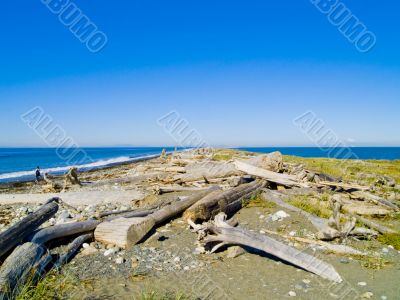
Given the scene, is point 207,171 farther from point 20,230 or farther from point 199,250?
point 20,230

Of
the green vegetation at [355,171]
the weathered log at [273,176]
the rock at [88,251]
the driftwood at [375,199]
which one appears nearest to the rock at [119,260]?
the rock at [88,251]

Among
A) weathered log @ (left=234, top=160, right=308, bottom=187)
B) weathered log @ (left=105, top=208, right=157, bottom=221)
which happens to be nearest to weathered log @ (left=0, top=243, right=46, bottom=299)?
weathered log @ (left=105, top=208, right=157, bottom=221)

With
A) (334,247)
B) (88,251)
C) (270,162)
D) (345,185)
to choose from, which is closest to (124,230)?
(88,251)

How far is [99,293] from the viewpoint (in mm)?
5059

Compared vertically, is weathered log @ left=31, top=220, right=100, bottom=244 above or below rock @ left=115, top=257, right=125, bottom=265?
above

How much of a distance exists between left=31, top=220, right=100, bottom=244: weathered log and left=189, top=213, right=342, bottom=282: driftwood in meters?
2.63

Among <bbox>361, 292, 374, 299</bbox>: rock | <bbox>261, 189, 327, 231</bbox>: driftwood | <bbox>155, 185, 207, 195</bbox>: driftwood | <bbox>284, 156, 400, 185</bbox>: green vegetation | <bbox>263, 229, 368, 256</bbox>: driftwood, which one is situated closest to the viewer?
<bbox>361, 292, 374, 299</bbox>: rock

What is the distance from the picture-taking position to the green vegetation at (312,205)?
9.94 metres

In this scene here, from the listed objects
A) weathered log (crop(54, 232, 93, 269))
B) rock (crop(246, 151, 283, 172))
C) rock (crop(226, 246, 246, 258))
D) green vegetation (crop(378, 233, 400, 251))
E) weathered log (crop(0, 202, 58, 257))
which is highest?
weathered log (crop(0, 202, 58, 257))

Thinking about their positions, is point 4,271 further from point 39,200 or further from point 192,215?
point 39,200

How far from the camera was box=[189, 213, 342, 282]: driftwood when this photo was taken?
583 cm

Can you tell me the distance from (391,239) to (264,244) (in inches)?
140

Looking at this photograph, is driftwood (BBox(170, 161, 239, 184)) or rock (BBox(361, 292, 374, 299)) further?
driftwood (BBox(170, 161, 239, 184))

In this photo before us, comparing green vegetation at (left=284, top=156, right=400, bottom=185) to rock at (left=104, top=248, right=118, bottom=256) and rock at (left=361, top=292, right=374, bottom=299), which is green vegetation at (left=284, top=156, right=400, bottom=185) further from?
rock at (left=104, top=248, right=118, bottom=256)
